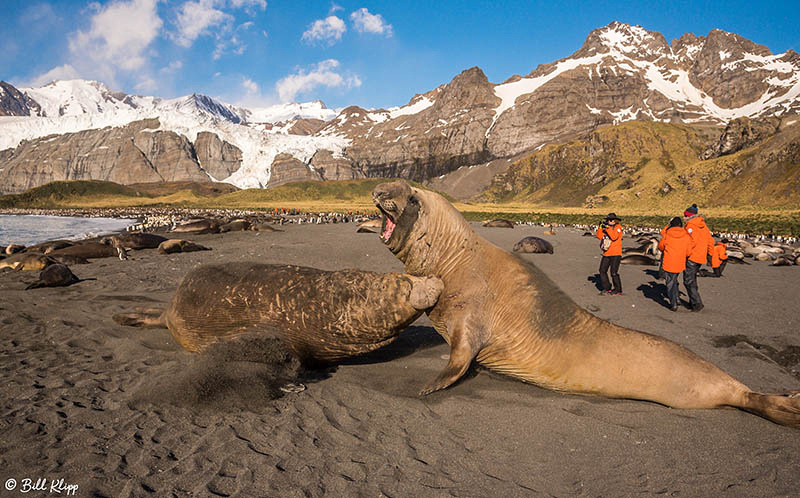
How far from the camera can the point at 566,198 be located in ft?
331

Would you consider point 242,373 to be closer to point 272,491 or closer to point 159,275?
point 272,491

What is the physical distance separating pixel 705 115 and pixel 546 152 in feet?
246

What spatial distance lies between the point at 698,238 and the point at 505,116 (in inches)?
6255

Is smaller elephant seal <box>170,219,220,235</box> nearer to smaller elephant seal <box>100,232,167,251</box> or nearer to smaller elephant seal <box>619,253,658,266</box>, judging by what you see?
smaller elephant seal <box>100,232,167,251</box>

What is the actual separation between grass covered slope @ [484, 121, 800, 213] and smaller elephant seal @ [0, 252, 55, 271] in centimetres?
6015

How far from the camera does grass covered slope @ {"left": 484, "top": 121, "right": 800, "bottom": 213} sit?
48969mm

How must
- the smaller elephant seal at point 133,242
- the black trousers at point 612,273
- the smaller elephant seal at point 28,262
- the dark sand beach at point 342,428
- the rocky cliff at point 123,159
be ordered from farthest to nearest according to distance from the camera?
the rocky cliff at point 123,159, the smaller elephant seal at point 133,242, the smaller elephant seal at point 28,262, the black trousers at point 612,273, the dark sand beach at point 342,428

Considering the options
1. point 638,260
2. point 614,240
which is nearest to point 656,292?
point 614,240

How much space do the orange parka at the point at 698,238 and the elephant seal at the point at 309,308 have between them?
7876mm

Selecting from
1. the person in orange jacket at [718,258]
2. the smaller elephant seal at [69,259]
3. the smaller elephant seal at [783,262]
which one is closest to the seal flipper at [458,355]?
the person in orange jacket at [718,258]

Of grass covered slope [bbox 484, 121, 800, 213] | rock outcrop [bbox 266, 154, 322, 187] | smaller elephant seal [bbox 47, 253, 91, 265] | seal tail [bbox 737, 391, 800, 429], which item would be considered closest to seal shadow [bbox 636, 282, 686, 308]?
seal tail [bbox 737, 391, 800, 429]

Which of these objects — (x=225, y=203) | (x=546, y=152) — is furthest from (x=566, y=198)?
(x=225, y=203)

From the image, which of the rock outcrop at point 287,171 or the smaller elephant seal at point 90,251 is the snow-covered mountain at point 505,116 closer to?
the rock outcrop at point 287,171

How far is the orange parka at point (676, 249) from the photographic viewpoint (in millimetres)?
8781
